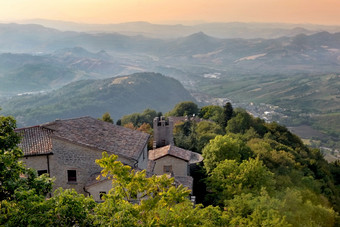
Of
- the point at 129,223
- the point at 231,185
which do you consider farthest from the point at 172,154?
the point at 129,223

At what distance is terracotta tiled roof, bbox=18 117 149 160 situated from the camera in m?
27.8

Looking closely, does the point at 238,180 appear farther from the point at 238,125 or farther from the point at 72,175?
the point at 238,125

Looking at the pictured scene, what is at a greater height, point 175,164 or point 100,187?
point 100,187

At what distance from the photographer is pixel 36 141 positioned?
28.0 meters

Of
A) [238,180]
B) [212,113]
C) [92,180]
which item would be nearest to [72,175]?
[92,180]

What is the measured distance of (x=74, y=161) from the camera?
2758cm

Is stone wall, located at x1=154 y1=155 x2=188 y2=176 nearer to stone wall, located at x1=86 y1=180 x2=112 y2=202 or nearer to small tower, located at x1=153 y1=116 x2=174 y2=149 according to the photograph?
small tower, located at x1=153 y1=116 x2=174 y2=149

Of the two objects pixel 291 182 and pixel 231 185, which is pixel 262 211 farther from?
pixel 291 182

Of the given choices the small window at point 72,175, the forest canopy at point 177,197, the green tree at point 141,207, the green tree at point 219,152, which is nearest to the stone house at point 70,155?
the small window at point 72,175

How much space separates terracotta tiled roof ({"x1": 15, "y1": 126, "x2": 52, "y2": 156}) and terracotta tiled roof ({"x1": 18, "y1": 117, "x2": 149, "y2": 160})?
1.61 feet

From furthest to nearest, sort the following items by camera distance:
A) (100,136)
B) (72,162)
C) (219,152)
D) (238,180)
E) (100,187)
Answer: (219,152), (100,136), (238,180), (72,162), (100,187)

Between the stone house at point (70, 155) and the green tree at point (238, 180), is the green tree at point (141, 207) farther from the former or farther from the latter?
the green tree at point (238, 180)

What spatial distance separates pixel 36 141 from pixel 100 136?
18.5 ft

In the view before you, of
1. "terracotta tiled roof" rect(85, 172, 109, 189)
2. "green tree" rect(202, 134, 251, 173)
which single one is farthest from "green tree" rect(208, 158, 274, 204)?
"terracotta tiled roof" rect(85, 172, 109, 189)
